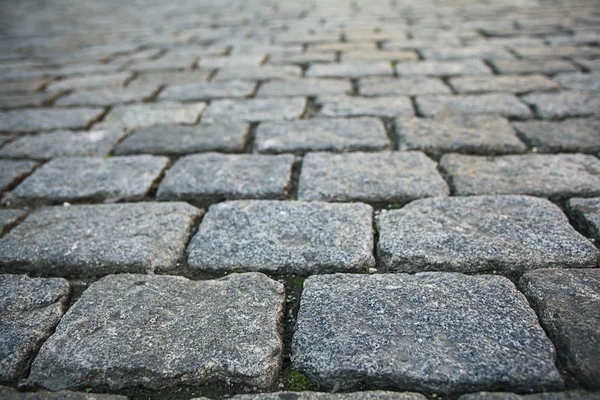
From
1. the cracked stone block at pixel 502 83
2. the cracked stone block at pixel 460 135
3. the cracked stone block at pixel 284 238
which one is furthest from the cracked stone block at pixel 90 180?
the cracked stone block at pixel 502 83

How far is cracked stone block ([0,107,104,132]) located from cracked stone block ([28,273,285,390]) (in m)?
1.59

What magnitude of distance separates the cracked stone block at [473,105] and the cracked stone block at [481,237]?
925 millimetres

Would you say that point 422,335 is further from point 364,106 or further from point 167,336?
point 364,106

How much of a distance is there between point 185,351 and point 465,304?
0.72 meters

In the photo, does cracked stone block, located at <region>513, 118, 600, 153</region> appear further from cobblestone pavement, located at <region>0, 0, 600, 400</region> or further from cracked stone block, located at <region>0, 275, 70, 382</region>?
cracked stone block, located at <region>0, 275, 70, 382</region>

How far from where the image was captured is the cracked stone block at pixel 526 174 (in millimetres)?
1646

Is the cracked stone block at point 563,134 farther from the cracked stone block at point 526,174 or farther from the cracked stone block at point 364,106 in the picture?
the cracked stone block at point 364,106

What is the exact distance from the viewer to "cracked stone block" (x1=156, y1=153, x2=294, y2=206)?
175 centimetres

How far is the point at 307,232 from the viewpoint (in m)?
1.47

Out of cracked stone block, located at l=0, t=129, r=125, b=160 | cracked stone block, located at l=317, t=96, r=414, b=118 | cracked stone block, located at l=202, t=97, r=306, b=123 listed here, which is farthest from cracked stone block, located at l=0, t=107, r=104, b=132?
cracked stone block, located at l=317, t=96, r=414, b=118

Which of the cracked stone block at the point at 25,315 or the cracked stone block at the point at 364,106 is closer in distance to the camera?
the cracked stone block at the point at 25,315

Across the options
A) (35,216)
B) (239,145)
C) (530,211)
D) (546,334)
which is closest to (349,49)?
(239,145)

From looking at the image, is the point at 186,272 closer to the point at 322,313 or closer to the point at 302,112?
the point at 322,313

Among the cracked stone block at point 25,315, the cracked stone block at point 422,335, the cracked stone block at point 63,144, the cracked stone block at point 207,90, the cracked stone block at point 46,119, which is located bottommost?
the cracked stone block at point 25,315
